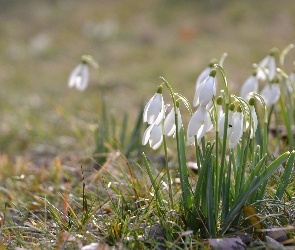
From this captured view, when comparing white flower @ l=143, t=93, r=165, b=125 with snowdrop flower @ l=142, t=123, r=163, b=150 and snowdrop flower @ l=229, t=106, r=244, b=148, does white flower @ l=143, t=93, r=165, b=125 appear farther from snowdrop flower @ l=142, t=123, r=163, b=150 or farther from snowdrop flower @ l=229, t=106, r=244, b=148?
snowdrop flower @ l=229, t=106, r=244, b=148

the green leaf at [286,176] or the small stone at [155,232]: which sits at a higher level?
the green leaf at [286,176]

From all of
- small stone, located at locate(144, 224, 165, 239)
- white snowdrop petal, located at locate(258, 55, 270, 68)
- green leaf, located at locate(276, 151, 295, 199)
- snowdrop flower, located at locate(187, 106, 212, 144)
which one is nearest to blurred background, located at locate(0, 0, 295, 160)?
white snowdrop petal, located at locate(258, 55, 270, 68)

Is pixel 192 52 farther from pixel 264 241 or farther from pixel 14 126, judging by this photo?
pixel 264 241

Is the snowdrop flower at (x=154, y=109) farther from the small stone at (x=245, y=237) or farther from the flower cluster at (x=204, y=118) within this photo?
the small stone at (x=245, y=237)

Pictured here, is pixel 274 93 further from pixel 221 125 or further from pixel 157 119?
pixel 157 119

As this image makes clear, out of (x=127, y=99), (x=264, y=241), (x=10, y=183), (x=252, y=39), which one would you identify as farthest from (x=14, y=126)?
(x=252, y=39)

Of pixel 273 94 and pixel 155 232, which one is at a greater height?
Answer: pixel 273 94

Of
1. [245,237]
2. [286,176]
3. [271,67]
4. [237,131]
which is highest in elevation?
[271,67]

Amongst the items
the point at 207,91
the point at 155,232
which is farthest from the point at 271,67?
the point at 155,232

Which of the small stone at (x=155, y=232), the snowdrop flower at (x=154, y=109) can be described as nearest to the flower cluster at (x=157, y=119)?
the snowdrop flower at (x=154, y=109)
